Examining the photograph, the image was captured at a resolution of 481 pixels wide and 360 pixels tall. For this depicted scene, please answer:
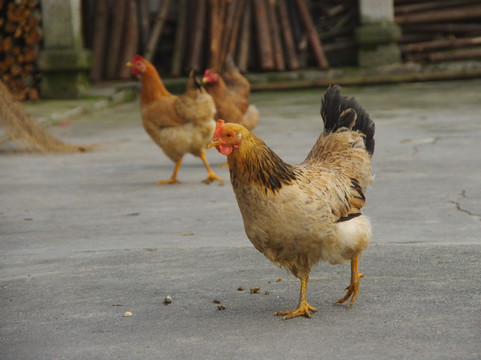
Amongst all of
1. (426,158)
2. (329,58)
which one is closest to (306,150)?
(426,158)

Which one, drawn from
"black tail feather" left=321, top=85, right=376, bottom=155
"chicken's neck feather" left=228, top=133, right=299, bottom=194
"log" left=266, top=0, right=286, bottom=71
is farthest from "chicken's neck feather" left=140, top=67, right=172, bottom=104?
"log" left=266, top=0, right=286, bottom=71

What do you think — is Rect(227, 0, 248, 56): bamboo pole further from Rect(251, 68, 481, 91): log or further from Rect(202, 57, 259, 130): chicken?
Rect(202, 57, 259, 130): chicken

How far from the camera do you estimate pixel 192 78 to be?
763 centimetres

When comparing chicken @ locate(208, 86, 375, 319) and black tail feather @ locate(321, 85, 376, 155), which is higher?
black tail feather @ locate(321, 85, 376, 155)

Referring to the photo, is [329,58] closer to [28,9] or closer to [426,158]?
[28,9]

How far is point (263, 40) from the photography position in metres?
15.6

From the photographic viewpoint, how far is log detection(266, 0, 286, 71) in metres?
15.8

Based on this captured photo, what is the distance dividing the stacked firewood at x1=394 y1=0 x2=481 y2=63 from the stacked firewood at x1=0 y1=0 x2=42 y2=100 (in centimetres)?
741

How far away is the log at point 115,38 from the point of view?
627 inches

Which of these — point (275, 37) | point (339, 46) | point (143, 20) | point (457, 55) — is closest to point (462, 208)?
point (275, 37)

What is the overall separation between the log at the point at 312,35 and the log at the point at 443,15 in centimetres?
176

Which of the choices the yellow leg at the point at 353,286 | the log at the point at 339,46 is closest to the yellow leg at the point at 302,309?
the yellow leg at the point at 353,286

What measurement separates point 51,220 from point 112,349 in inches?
107

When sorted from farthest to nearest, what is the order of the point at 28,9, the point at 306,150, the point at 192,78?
1. the point at 28,9
2. the point at 306,150
3. the point at 192,78
